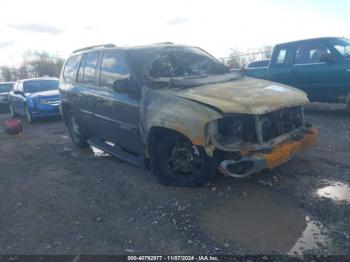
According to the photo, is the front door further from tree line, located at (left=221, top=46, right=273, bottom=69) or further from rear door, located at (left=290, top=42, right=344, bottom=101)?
tree line, located at (left=221, top=46, right=273, bottom=69)

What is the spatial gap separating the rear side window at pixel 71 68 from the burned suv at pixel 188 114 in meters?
0.66

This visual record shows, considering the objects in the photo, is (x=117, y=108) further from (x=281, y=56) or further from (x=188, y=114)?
(x=281, y=56)

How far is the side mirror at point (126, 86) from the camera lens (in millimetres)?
4746

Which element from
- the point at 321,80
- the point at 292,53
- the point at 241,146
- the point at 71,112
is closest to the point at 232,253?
the point at 241,146

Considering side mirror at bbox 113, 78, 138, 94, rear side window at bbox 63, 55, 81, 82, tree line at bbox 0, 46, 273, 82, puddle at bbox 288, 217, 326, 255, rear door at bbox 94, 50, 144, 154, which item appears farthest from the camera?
tree line at bbox 0, 46, 273, 82

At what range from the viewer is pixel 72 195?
474cm

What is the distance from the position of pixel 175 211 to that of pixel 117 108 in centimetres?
190

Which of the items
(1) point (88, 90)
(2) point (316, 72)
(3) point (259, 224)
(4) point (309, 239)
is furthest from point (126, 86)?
(2) point (316, 72)

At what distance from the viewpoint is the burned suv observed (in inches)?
154

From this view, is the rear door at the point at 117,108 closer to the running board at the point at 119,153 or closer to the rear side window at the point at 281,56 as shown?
the running board at the point at 119,153

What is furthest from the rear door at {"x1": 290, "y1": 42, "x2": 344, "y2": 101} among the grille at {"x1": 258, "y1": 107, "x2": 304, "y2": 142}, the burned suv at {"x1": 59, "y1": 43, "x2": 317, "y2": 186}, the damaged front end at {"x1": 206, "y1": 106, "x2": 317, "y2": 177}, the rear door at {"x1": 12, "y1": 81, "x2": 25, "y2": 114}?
the rear door at {"x1": 12, "y1": 81, "x2": 25, "y2": 114}

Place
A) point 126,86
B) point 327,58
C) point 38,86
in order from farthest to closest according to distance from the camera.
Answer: point 38,86 → point 327,58 → point 126,86

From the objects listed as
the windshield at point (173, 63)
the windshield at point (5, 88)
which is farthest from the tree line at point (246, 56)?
the windshield at point (173, 63)

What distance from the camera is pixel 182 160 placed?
4.42 m
